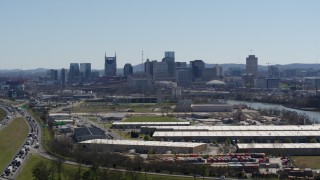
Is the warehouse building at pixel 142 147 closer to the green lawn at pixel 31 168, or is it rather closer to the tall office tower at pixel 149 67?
the green lawn at pixel 31 168

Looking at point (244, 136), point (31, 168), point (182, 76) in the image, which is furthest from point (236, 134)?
point (182, 76)

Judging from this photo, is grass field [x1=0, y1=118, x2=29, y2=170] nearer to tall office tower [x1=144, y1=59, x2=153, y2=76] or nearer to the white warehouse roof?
the white warehouse roof

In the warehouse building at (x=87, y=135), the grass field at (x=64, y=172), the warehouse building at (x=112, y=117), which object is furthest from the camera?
the warehouse building at (x=112, y=117)

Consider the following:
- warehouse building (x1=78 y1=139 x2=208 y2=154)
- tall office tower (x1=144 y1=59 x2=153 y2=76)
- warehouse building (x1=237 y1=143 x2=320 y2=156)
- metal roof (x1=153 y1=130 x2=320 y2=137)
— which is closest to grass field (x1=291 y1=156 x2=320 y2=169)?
warehouse building (x1=237 y1=143 x2=320 y2=156)

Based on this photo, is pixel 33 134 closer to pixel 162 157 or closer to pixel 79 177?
pixel 162 157

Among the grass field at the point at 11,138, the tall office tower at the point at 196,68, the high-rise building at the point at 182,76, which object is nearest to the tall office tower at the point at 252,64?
the tall office tower at the point at 196,68

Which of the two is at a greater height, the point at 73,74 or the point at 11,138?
the point at 73,74

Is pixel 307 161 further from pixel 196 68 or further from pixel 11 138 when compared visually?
pixel 196 68

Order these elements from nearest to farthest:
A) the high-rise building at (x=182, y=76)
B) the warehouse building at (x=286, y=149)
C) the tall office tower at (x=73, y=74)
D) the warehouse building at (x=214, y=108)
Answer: the warehouse building at (x=286, y=149) → the warehouse building at (x=214, y=108) → the high-rise building at (x=182, y=76) → the tall office tower at (x=73, y=74)
